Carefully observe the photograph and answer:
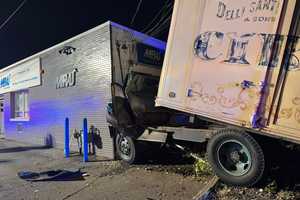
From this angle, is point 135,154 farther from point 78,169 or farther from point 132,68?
point 132,68

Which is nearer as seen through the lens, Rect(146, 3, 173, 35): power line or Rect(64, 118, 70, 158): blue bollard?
Rect(64, 118, 70, 158): blue bollard

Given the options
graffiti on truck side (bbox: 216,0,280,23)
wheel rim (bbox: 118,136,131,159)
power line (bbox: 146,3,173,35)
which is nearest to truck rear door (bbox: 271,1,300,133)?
graffiti on truck side (bbox: 216,0,280,23)

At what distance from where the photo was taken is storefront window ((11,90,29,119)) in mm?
17125

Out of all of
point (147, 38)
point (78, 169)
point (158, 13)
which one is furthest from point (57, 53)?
point (158, 13)

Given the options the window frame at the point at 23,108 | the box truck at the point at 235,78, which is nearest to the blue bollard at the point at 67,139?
the box truck at the point at 235,78

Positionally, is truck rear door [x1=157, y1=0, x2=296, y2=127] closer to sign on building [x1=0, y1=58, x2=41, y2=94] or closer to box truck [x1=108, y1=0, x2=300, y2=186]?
box truck [x1=108, y1=0, x2=300, y2=186]

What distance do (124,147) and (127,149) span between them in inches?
4.7

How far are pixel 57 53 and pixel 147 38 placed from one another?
13.4 ft

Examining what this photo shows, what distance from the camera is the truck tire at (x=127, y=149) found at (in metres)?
8.29

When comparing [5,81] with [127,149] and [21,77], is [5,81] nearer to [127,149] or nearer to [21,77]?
[21,77]

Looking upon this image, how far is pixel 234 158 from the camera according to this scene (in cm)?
577

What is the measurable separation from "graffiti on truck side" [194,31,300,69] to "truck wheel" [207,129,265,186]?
3.94 feet

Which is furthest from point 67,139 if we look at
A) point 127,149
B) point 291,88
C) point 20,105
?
point 20,105

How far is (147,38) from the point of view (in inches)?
427
